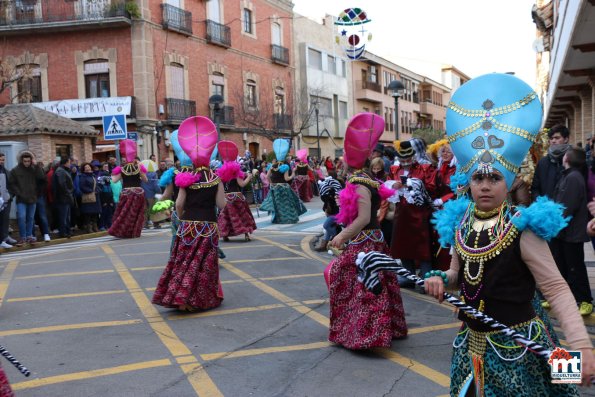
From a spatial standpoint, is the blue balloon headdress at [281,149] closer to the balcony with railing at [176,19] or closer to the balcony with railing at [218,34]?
the balcony with railing at [176,19]

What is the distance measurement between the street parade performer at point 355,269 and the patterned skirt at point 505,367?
222 centimetres

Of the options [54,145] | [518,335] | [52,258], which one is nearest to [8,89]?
[54,145]

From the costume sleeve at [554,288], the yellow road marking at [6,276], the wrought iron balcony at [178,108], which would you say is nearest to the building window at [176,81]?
the wrought iron balcony at [178,108]

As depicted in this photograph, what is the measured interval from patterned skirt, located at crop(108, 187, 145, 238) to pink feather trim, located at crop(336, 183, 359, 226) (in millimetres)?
9069

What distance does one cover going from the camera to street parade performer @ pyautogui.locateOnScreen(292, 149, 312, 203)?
19.5 m

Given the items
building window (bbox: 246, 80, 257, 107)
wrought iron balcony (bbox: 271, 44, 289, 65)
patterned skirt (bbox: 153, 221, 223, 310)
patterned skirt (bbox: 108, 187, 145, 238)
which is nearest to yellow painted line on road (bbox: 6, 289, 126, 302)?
patterned skirt (bbox: 153, 221, 223, 310)

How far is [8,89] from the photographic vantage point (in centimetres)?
2684

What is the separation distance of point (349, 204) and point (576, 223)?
2667mm

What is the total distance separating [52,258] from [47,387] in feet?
22.9

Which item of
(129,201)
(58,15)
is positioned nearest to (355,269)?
(129,201)

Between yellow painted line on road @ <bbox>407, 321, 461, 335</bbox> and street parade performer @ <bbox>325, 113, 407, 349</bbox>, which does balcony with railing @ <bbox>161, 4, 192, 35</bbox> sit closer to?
street parade performer @ <bbox>325, 113, 407, 349</bbox>

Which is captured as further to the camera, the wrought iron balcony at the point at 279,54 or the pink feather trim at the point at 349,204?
the wrought iron balcony at the point at 279,54

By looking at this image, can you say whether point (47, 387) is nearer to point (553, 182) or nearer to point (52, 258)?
point (553, 182)

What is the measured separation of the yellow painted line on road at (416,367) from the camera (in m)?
4.53
